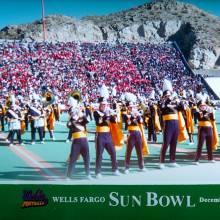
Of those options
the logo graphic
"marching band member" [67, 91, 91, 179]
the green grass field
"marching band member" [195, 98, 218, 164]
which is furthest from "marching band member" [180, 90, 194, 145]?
the logo graphic

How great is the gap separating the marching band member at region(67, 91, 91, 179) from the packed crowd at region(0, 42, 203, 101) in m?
0.11

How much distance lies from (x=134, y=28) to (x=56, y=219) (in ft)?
5.32

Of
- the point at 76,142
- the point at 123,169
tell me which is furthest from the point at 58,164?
the point at 123,169

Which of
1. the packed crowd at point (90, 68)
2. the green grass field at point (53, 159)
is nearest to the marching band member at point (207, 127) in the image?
the green grass field at point (53, 159)

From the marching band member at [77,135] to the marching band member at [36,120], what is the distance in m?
0.53

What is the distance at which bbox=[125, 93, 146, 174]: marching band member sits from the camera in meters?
4.51

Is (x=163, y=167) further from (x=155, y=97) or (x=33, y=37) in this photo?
(x=33, y=37)

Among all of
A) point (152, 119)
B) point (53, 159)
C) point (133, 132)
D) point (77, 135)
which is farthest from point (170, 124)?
point (53, 159)

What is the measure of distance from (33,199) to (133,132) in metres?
1.05

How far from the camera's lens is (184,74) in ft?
13.8

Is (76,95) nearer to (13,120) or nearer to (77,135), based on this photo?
(77,135)

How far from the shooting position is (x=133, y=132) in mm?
4766

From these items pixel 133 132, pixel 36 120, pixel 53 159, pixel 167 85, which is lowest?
pixel 53 159

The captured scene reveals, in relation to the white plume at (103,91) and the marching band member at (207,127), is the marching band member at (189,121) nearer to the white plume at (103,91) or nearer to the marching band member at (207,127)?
the marching band member at (207,127)
